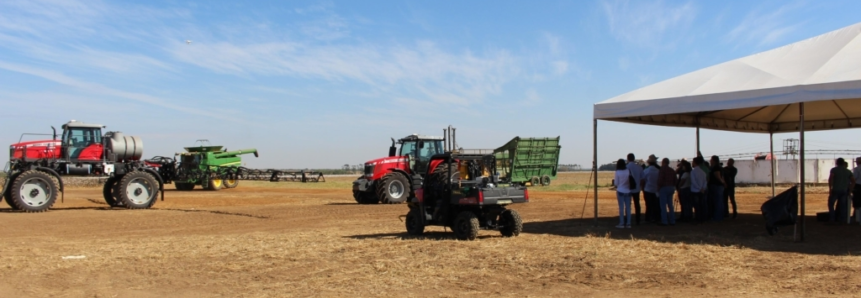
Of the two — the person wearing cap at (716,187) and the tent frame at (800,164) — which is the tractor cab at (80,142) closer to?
the tent frame at (800,164)

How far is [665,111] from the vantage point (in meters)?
12.0

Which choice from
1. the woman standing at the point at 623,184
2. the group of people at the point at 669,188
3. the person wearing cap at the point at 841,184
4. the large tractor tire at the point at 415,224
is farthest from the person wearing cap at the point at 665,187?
the large tractor tire at the point at 415,224

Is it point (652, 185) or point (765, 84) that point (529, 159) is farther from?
point (765, 84)

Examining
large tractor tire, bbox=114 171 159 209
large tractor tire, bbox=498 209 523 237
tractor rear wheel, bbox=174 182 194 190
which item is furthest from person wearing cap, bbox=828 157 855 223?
tractor rear wheel, bbox=174 182 194 190

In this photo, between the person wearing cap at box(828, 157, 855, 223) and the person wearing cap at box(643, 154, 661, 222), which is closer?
the person wearing cap at box(828, 157, 855, 223)

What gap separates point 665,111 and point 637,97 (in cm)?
78

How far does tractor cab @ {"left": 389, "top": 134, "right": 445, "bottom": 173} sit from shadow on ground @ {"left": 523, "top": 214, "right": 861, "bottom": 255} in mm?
7871

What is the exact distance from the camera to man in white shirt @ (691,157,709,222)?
13.7 meters

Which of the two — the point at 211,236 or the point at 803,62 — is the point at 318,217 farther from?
the point at 803,62

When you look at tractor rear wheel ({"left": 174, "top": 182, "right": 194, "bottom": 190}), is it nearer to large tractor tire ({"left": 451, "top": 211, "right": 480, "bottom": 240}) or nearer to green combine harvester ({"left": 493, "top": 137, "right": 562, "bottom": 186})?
green combine harvester ({"left": 493, "top": 137, "right": 562, "bottom": 186})

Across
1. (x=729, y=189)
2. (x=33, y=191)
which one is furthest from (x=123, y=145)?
(x=729, y=189)

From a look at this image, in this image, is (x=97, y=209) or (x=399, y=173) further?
(x=399, y=173)

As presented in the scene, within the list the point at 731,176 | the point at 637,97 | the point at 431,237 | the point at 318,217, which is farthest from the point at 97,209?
the point at 731,176

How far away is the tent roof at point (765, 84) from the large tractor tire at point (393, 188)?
8.63 metres
